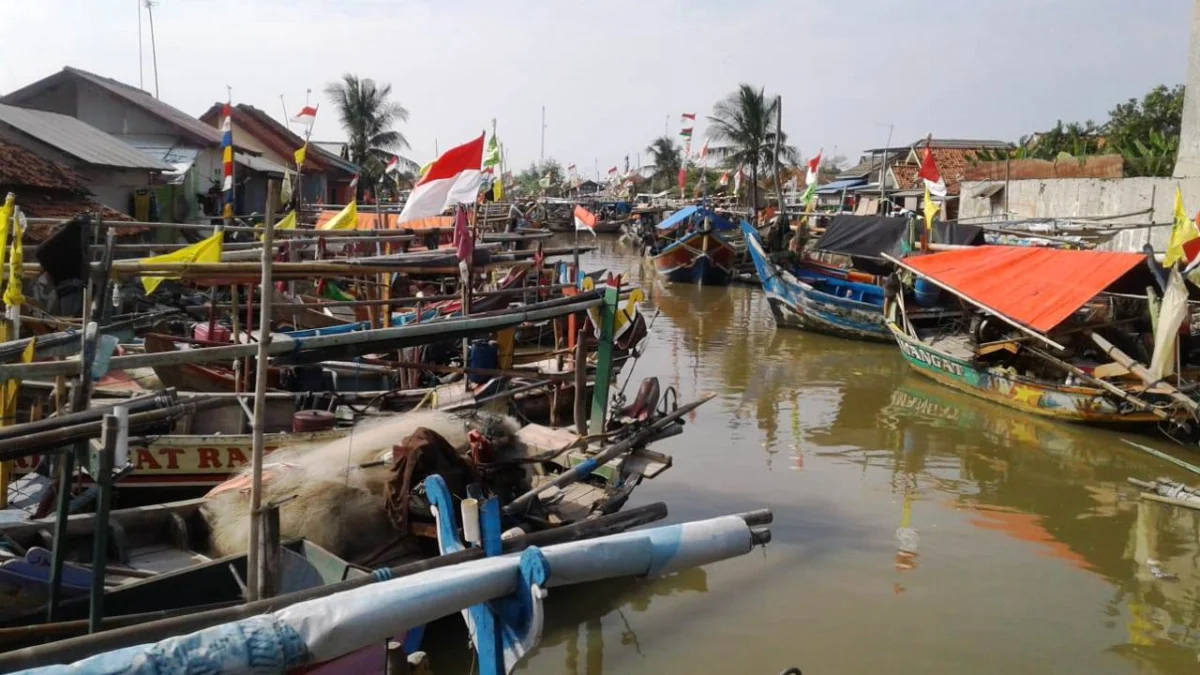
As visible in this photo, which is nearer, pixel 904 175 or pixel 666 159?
pixel 904 175

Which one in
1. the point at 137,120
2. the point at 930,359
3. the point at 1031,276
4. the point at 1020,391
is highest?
the point at 137,120

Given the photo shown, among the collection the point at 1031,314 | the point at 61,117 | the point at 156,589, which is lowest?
the point at 156,589

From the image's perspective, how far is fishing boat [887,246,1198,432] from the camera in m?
11.7

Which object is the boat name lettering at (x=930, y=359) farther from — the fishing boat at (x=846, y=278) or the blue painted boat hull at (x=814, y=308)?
the blue painted boat hull at (x=814, y=308)

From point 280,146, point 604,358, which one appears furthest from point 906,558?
point 280,146

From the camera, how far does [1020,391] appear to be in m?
13.2

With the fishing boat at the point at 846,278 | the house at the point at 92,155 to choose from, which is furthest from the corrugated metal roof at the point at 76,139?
the fishing boat at the point at 846,278

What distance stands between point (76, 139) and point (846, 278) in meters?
17.0

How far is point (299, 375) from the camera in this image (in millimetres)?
9594

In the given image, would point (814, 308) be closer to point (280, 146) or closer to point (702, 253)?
point (702, 253)

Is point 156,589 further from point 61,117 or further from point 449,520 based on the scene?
point 61,117

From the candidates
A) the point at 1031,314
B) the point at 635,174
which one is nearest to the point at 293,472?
the point at 1031,314

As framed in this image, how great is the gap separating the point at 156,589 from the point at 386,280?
8.76m

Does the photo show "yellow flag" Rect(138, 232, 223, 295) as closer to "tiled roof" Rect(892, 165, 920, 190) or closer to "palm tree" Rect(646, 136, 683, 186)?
"tiled roof" Rect(892, 165, 920, 190)
